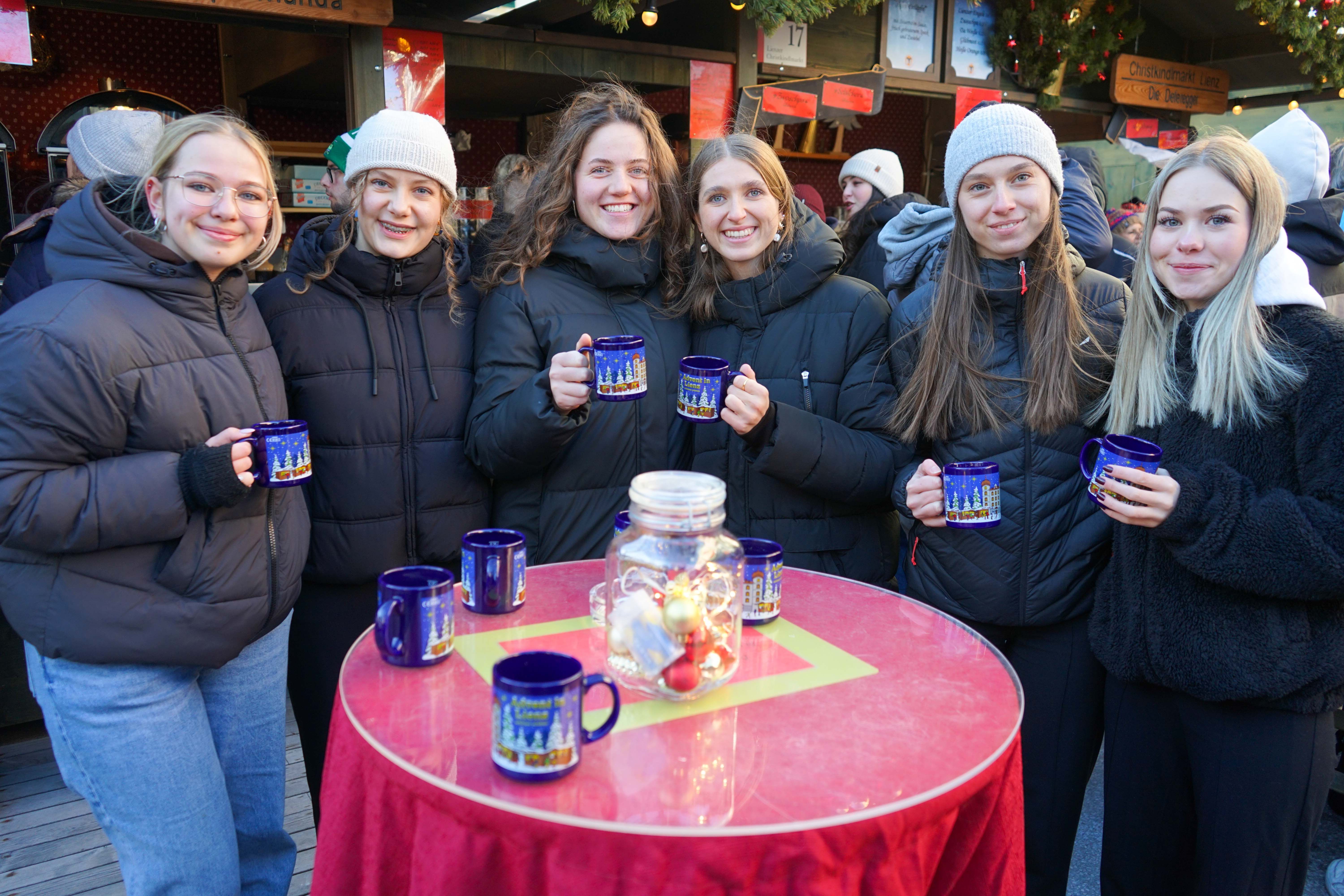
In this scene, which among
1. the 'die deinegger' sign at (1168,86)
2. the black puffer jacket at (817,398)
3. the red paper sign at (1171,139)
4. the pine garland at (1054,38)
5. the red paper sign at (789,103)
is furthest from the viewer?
the red paper sign at (1171,139)

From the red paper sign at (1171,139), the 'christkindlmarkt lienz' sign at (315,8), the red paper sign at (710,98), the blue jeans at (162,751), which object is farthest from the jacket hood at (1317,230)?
the red paper sign at (1171,139)

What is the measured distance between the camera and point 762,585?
1.62 meters

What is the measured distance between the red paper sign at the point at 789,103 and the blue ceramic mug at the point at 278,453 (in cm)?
365

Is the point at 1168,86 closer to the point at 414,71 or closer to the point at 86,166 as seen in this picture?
the point at 414,71

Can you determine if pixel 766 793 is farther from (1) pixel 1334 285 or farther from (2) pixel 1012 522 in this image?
(1) pixel 1334 285

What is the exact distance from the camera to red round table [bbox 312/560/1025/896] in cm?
105

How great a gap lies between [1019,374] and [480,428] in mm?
1179

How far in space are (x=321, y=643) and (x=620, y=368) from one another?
103 centimetres

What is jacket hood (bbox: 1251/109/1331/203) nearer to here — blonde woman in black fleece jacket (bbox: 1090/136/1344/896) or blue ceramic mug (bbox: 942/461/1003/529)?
blonde woman in black fleece jacket (bbox: 1090/136/1344/896)

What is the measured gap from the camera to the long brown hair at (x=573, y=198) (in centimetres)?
232

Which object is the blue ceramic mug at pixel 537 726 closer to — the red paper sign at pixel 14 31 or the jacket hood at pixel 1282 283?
the jacket hood at pixel 1282 283

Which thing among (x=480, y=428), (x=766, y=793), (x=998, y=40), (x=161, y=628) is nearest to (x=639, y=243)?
(x=480, y=428)

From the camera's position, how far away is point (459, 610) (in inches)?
66.4

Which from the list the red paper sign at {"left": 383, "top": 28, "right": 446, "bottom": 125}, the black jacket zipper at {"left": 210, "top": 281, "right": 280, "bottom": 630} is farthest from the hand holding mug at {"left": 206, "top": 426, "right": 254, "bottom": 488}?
the red paper sign at {"left": 383, "top": 28, "right": 446, "bottom": 125}
